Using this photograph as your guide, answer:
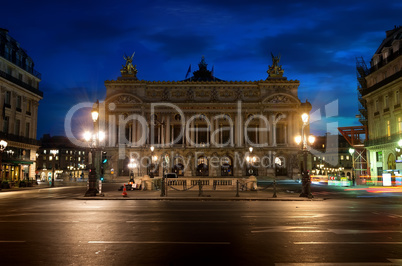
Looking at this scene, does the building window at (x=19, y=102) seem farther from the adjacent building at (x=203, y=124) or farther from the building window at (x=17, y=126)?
the adjacent building at (x=203, y=124)

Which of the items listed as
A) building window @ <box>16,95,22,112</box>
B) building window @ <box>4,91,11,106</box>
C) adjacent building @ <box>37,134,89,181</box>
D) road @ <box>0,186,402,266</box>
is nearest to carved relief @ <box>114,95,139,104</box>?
building window @ <box>16,95,22,112</box>

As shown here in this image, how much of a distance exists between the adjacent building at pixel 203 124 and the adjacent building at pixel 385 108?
84.0ft

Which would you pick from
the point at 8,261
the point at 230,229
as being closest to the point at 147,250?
the point at 8,261

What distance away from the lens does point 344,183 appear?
48.3 metres

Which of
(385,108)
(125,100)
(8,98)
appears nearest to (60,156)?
(125,100)

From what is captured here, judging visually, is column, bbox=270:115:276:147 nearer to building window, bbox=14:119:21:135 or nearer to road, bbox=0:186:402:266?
building window, bbox=14:119:21:135

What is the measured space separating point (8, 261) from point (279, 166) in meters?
76.9

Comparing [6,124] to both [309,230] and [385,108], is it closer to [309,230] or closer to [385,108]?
[309,230]

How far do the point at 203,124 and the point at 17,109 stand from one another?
42.3m

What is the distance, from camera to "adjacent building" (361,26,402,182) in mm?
47656

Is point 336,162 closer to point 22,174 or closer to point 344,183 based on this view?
point 344,183

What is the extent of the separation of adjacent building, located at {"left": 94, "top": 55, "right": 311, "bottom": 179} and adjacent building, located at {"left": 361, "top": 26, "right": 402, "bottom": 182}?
84.0ft

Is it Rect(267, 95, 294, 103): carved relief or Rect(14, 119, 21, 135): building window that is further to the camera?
Rect(267, 95, 294, 103): carved relief

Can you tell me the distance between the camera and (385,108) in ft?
169
